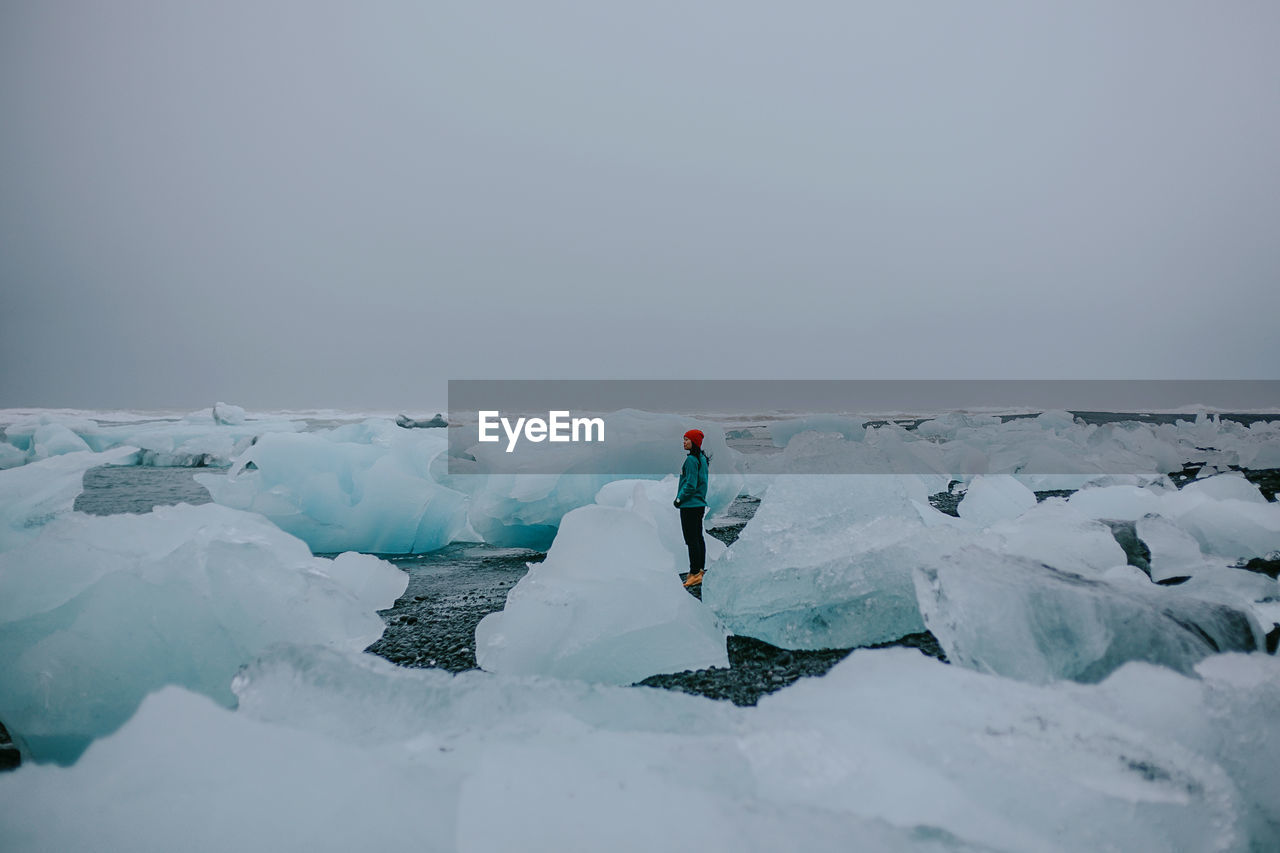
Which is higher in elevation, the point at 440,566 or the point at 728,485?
the point at 728,485

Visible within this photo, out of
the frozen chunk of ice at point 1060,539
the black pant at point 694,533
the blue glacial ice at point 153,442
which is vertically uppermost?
the frozen chunk of ice at point 1060,539

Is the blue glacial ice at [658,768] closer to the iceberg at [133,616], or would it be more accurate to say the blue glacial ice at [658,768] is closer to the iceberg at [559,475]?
the iceberg at [133,616]

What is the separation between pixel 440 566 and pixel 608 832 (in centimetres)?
369

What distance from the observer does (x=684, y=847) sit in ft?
3.56

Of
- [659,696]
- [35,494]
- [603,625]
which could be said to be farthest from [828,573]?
[35,494]

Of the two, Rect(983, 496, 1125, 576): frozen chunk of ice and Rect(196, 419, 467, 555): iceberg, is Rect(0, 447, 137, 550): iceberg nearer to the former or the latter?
Rect(196, 419, 467, 555): iceberg

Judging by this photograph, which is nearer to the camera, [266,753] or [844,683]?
[266,753]

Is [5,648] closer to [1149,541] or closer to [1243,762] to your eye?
[1243,762]

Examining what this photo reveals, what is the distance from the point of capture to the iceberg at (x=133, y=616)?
5.72 ft

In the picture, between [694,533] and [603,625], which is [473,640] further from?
[694,533]

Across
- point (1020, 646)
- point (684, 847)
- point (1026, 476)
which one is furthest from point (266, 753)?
point (1026, 476)

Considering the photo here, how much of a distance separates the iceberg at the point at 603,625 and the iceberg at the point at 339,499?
2.73m

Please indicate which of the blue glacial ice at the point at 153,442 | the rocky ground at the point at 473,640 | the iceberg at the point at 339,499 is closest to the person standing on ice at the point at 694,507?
Answer: the rocky ground at the point at 473,640

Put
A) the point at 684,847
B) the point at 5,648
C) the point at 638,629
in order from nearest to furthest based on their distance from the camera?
the point at 684,847 < the point at 5,648 < the point at 638,629
